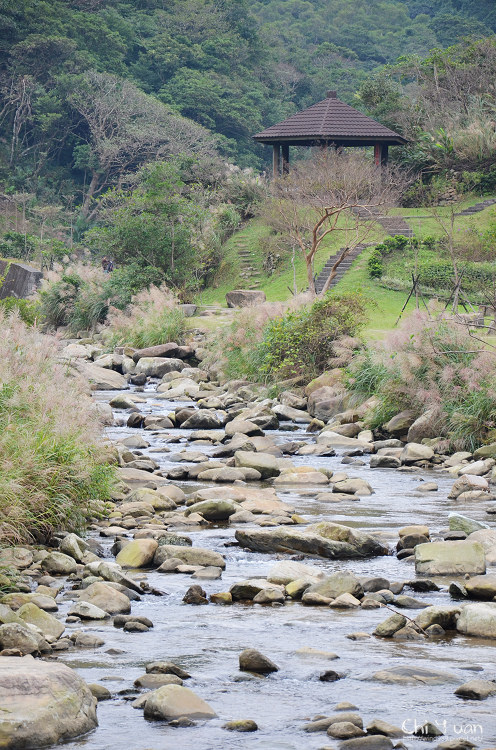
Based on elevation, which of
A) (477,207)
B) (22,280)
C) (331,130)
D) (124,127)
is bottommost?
(22,280)

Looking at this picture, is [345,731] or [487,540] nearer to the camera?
[345,731]

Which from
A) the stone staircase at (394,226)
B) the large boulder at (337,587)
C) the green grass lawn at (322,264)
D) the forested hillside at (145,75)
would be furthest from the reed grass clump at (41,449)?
the forested hillside at (145,75)

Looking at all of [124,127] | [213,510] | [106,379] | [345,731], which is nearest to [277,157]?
[124,127]

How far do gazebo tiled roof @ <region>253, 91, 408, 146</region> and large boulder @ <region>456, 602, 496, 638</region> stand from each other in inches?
1368

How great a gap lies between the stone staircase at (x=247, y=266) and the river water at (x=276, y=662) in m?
28.6

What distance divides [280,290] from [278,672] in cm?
2862

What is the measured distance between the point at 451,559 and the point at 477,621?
58.9 inches

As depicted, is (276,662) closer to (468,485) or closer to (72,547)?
(72,547)

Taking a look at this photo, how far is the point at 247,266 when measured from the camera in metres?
38.0

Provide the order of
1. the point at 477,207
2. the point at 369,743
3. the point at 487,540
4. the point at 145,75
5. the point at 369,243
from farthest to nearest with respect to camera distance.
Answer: the point at 145,75
the point at 477,207
the point at 369,243
the point at 487,540
the point at 369,743

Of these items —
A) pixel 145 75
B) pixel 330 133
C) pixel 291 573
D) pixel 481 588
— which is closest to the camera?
pixel 481 588

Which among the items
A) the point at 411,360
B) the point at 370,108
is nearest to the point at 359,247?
the point at 370,108

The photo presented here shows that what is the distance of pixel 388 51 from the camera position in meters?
77.2

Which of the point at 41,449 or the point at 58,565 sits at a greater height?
the point at 41,449
